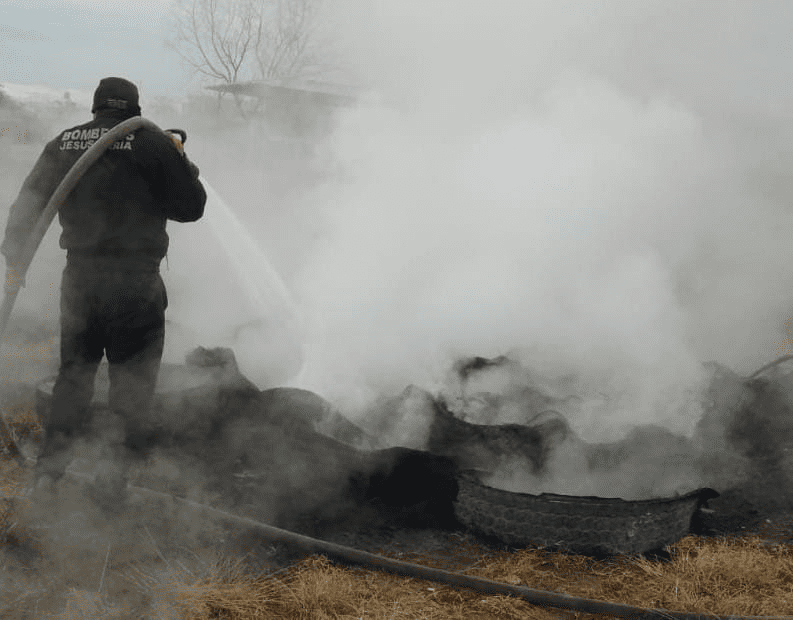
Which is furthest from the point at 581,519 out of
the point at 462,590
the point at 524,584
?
the point at 462,590

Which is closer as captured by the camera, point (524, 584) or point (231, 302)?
point (524, 584)

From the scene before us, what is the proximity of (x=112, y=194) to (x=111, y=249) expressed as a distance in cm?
25

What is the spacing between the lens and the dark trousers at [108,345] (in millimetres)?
2945

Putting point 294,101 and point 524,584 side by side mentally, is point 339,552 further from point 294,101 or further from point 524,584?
point 294,101

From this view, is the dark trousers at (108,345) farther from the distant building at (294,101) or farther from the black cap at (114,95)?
the distant building at (294,101)

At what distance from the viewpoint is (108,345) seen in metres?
3.04

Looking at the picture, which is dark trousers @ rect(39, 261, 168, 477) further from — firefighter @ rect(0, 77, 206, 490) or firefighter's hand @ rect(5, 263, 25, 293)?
firefighter's hand @ rect(5, 263, 25, 293)

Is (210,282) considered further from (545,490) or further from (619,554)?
(619,554)

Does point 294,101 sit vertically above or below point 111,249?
above

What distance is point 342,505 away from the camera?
3.53 meters

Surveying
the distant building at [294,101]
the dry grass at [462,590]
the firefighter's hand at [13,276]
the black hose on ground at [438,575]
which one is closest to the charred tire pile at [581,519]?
the dry grass at [462,590]

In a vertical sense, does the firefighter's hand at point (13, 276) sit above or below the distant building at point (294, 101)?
below

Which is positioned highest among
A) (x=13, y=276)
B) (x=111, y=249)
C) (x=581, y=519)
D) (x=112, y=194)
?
(x=112, y=194)

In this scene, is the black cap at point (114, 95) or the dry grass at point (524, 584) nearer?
the dry grass at point (524, 584)
